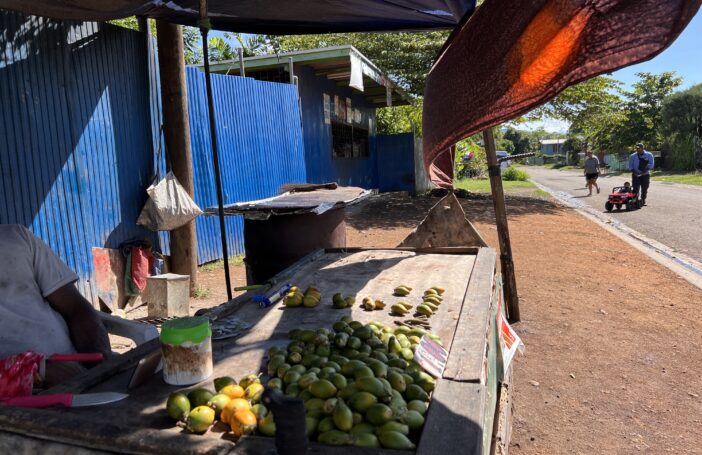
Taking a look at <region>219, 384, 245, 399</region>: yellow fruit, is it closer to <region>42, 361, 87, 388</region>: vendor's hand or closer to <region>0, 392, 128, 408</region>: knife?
<region>0, 392, 128, 408</region>: knife

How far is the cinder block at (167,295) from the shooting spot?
4.90m

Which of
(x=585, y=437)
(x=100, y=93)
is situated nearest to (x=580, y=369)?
(x=585, y=437)

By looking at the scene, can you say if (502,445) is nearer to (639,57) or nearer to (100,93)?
(639,57)

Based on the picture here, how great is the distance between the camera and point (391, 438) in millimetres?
1255

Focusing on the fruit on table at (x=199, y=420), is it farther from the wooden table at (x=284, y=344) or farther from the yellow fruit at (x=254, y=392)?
the yellow fruit at (x=254, y=392)

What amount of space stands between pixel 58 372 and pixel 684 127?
4073cm

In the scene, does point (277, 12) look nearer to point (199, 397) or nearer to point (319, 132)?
point (199, 397)

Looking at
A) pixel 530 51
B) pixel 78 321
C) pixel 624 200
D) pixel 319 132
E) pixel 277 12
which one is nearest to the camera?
pixel 530 51

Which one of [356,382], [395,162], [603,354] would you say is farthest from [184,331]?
[395,162]

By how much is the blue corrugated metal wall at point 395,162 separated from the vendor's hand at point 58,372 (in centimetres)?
1576

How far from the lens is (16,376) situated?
5.22 ft

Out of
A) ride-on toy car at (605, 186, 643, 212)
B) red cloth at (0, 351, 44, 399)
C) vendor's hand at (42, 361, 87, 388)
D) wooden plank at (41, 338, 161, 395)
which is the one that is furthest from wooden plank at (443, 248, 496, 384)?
ride-on toy car at (605, 186, 643, 212)

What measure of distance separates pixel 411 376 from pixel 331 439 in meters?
0.44

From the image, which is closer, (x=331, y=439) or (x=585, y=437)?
(x=331, y=439)
